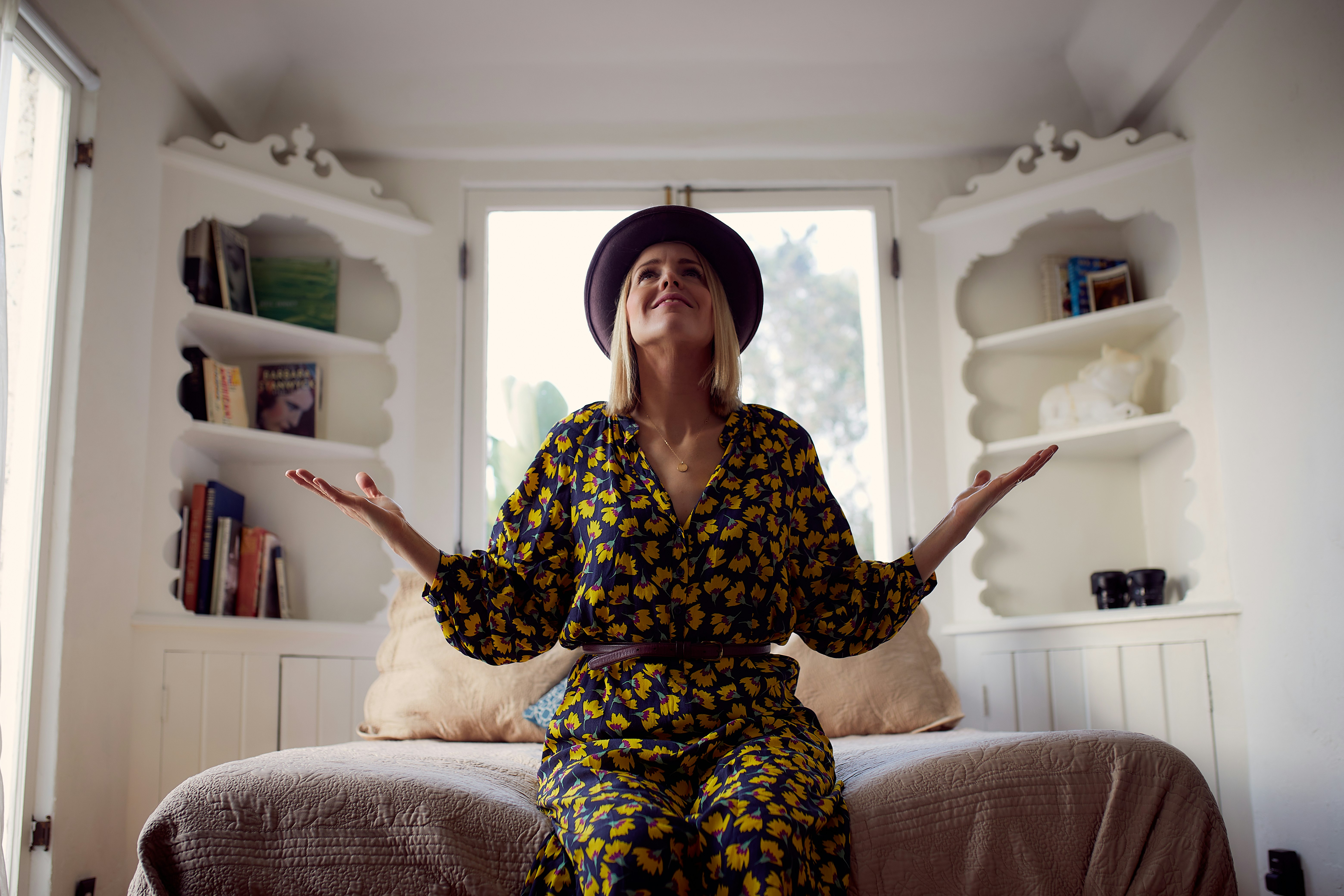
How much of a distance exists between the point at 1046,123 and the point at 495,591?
89.7 inches

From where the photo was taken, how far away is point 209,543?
2.77 m

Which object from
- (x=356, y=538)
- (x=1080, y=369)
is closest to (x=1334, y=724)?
(x=1080, y=369)

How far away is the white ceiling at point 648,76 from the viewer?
284cm

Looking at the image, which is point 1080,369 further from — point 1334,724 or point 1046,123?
point 1334,724

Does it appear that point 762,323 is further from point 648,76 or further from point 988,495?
point 988,495

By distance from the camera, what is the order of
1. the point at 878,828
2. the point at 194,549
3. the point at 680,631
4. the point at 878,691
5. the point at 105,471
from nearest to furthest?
the point at 878,828
the point at 680,631
the point at 878,691
the point at 105,471
the point at 194,549

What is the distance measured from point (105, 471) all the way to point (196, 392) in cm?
43

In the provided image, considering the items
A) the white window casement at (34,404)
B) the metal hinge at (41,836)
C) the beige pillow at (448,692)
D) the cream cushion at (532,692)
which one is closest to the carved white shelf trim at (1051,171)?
the cream cushion at (532,692)

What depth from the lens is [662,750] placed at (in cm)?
139

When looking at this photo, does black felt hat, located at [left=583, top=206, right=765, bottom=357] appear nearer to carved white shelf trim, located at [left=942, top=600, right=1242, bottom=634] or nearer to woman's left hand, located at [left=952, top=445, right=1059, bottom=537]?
woman's left hand, located at [left=952, top=445, right=1059, bottom=537]

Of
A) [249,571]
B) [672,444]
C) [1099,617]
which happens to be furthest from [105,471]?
[1099,617]

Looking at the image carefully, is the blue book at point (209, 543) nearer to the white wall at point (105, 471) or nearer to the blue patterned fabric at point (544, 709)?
the white wall at point (105, 471)

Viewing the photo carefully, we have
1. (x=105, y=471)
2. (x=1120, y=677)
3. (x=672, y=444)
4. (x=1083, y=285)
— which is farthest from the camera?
(x=1083, y=285)

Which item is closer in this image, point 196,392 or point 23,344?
point 23,344
